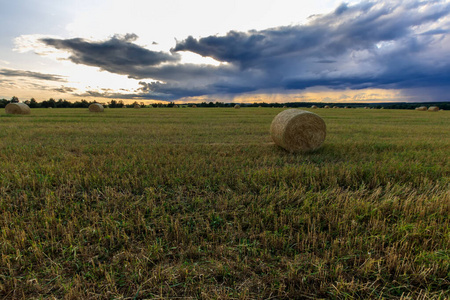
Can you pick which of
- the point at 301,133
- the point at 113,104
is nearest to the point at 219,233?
the point at 301,133

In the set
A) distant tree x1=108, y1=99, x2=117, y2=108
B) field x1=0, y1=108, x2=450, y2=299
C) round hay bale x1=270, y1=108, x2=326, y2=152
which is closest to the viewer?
field x1=0, y1=108, x2=450, y2=299

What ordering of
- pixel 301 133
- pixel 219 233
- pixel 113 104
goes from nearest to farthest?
1. pixel 219 233
2. pixel 301 133
3. pixel 113 104

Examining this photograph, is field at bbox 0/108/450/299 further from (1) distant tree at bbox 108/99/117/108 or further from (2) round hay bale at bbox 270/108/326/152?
(1) distant tree at bbox 108/99/117/108

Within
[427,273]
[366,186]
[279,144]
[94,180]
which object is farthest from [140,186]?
[279,144]

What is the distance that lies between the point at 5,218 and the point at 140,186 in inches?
77.7

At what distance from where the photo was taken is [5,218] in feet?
10.4

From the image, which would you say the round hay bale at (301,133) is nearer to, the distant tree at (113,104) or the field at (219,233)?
the field at (219,233)

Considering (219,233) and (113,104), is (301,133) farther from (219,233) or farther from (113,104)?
(113,104)

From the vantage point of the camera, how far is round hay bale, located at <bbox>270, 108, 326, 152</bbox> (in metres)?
8.17

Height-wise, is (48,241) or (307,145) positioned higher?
(307,145)

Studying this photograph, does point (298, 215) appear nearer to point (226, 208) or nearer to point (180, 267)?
point (226, 208)

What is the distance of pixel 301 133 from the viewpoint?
8219 millimetres

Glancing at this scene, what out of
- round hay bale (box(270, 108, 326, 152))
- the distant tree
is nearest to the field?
round hay bale (box(270, 108, 326, 152))

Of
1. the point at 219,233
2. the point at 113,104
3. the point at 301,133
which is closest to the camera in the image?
the point at 219,233
